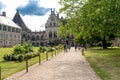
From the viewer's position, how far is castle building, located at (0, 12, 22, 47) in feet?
340

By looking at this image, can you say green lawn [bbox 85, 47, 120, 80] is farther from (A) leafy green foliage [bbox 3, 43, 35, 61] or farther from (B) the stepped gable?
(B) the stepped gable

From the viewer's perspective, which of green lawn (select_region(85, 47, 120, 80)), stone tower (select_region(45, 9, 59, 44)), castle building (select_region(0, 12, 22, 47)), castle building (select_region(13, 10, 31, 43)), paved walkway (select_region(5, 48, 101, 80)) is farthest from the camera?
castle building (select_region(13, 10, 31, 43))

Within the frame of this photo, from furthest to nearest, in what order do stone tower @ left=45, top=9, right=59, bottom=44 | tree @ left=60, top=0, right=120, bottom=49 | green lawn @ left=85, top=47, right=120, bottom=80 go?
stone tower @ left=45, top=9, right=59, bottom=44
tree @ left=60, top=0, right=120, bottom=49
green lawn @ left=85, top=47, right=120, bottom=80

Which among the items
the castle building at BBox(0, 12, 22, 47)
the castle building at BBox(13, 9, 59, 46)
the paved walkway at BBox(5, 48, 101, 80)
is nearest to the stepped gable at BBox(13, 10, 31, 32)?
the castle building at BBox(13, 9, 59, 46)

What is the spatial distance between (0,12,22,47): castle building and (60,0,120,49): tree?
71.2m

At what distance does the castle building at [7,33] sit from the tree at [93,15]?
71.2 meters

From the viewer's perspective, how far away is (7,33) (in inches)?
4264

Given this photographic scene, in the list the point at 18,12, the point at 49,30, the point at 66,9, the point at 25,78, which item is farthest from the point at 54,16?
the point at 25,78

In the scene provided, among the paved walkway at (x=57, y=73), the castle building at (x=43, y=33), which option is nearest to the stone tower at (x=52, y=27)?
the castle building at (x=43, y=33)

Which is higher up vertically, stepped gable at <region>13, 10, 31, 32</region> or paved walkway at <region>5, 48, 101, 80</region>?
stepped gable at <region>13, 10, 31, 32</region>

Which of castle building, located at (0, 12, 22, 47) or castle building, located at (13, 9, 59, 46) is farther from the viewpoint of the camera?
castle building, located at (13, 9, 59, 46)

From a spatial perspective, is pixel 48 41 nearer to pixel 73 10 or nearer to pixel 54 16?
pixel 54 16

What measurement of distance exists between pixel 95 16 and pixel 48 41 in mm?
106463

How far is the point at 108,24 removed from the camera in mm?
29312
